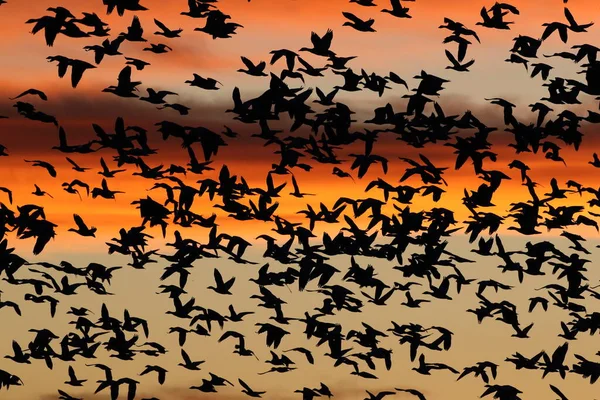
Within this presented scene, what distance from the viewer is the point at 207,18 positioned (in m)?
33.6

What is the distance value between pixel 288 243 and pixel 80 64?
889 cm

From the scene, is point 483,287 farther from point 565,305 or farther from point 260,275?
point 260,275

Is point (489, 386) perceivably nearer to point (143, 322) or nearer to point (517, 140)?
point (517, 140)

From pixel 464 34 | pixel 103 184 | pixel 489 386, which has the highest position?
pixel 464 34

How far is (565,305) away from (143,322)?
598 inches

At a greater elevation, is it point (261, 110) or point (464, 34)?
point (464, 34)

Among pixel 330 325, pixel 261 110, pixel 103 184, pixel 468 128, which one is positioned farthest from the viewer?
pixel 330 325

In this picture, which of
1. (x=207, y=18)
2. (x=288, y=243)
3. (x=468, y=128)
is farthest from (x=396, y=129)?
(x=207, y=18)

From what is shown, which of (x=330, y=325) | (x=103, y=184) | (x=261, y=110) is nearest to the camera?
(x=261, y=110)

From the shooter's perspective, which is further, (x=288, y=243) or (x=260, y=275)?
(x=260, y=275)

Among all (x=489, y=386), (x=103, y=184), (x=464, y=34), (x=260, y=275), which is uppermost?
(x=464, y=34)

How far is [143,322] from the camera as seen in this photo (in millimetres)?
42656

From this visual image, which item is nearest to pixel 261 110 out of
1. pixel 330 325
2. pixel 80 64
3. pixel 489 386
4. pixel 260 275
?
pixel 80 64

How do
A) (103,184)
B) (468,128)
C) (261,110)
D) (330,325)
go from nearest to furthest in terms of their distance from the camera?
1. (261,110)
2. (468,128)
3. (103,184)
4. (330,325)
